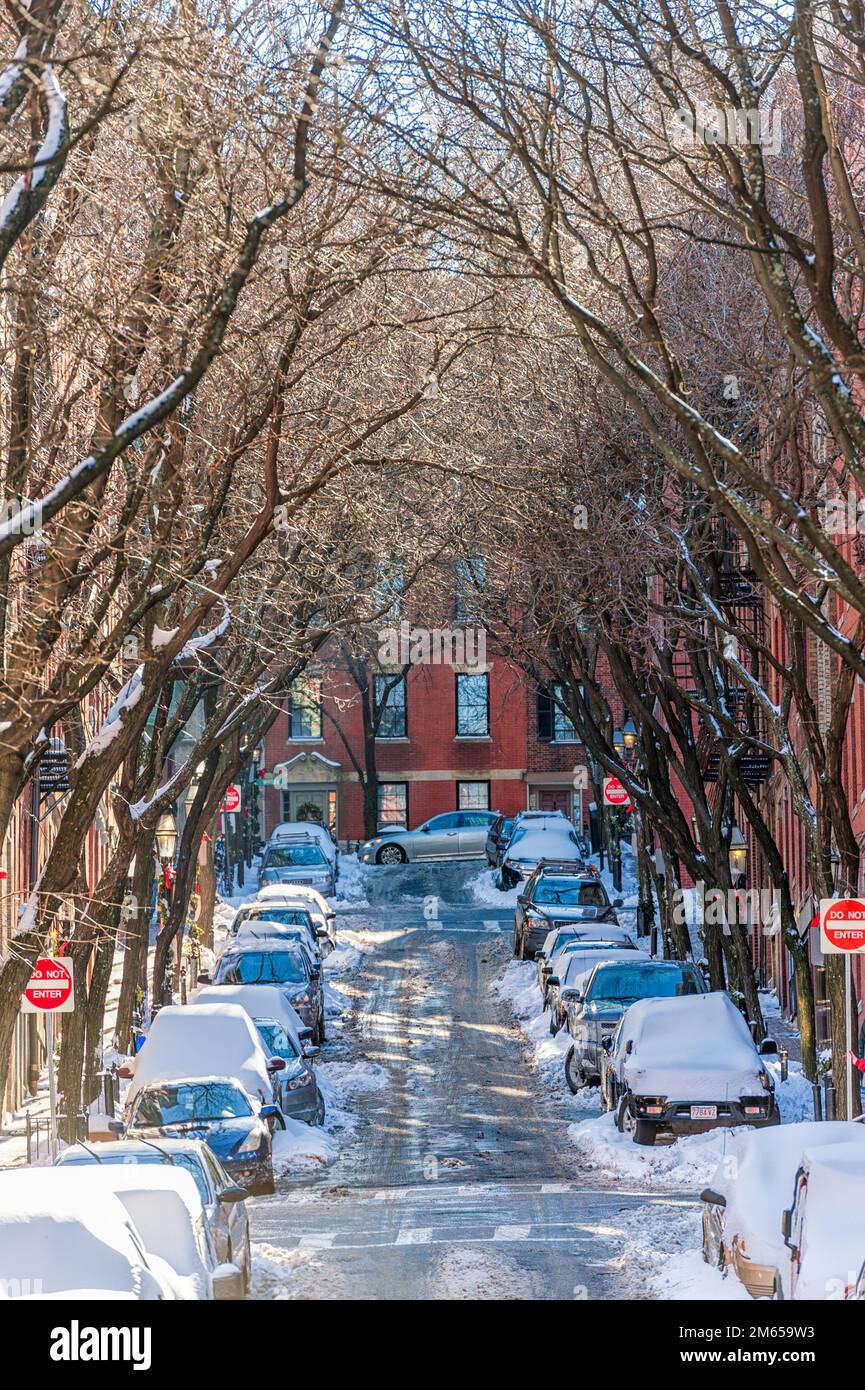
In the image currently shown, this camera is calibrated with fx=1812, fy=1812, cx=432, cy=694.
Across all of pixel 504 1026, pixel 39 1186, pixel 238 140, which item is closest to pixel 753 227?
pixel 238 140

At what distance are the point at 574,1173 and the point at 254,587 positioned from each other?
26.6 ft

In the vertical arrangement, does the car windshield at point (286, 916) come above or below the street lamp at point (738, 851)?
below

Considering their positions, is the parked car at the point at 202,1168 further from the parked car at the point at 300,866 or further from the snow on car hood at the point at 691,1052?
the parked car at the point at 300,866

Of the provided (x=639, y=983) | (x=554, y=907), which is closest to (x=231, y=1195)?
(x=639, y=983)

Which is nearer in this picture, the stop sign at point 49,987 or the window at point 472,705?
the stop sign at point 49,987

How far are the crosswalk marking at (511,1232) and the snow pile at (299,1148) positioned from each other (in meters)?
4.61

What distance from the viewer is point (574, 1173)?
18.5m

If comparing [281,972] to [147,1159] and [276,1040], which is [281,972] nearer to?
[276,1040]

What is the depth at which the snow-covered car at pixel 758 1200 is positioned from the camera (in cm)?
1093

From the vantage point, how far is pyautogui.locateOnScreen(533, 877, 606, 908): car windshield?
37.6 m

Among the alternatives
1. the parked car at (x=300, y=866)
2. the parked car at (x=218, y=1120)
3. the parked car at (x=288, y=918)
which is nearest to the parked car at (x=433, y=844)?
the parked car at (x=300, y=866)

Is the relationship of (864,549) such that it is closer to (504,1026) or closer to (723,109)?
(723,109)

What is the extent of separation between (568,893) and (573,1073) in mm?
14090

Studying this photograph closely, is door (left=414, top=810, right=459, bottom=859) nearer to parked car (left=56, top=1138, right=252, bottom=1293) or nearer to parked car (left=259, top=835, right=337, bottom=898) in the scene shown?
parked car (left=259, top=835, right=337, bottom=898)
